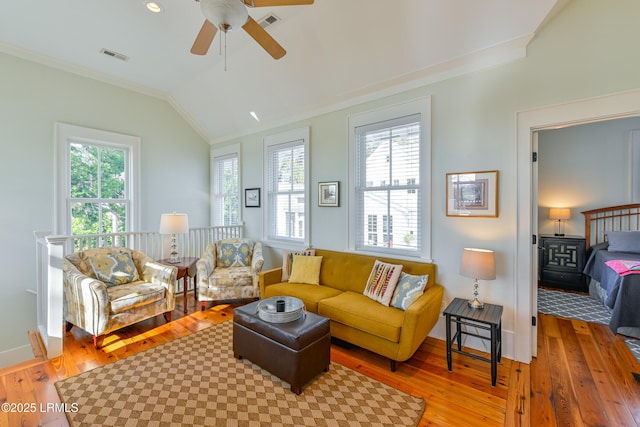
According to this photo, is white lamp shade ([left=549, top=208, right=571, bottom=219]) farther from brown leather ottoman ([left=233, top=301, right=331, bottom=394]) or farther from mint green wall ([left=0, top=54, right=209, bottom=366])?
mint green wall ([left=0, top=54, right=209, bottom=366])

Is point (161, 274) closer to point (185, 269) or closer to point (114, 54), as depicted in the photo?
point (185, 269)

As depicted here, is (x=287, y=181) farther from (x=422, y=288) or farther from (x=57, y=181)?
(x=57, y=181)

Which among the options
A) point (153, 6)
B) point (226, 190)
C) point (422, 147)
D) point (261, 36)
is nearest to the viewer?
point (261, 36)

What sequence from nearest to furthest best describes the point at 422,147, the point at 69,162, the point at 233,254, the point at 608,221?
the point at 422,147
the point at 69,162
the point at 233,254
the point at 608,221

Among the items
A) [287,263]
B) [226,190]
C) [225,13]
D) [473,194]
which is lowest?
[287,263]

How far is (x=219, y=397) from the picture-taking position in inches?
83.0

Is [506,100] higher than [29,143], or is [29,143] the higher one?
[506,100]

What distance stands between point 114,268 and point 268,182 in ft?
7.92

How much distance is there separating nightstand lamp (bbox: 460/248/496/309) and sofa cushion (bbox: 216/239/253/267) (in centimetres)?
309

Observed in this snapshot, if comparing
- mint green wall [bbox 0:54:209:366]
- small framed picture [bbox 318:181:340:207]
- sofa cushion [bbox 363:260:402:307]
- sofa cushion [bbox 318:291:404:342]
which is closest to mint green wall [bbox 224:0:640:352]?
sofa cushion [bbox 363:260:402:307]

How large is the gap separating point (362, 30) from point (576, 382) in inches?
144

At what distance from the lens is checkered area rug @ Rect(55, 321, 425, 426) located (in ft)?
6.20

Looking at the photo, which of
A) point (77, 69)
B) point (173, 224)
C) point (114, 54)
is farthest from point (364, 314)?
point (77, 69)

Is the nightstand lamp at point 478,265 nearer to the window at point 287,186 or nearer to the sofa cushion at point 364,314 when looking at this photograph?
the sofa cushion at point 364,314
